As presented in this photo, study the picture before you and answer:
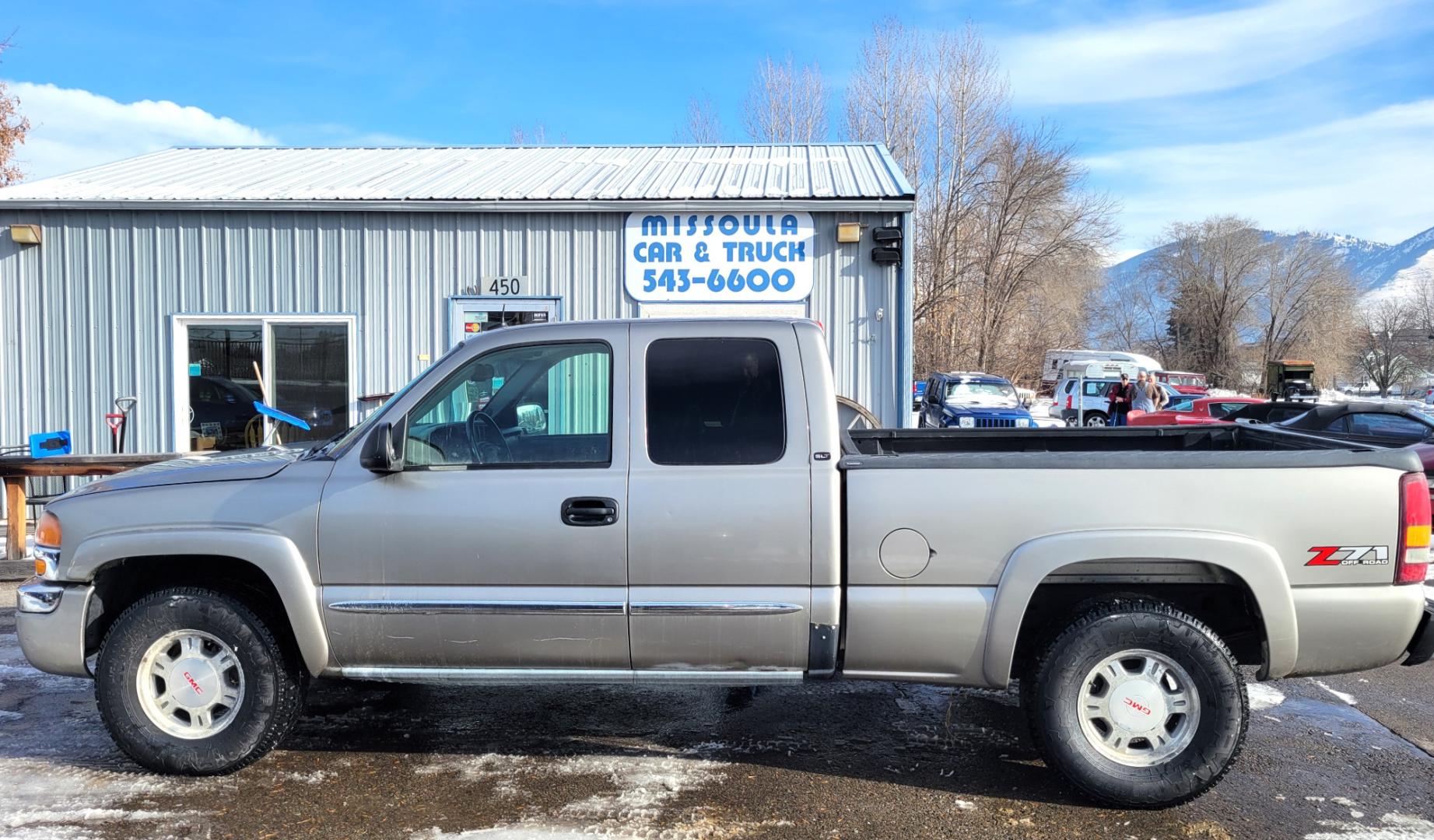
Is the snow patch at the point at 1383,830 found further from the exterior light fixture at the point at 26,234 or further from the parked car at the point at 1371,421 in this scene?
the exterior light fixture at the point at 26,234

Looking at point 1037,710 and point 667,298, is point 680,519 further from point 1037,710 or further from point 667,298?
point 667,298

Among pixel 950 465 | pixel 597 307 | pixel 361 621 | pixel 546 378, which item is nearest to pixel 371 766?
pixel 361 621

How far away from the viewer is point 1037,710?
374cm

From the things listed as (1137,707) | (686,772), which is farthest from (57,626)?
(1137,707)

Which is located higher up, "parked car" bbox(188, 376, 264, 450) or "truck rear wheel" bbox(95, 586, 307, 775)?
"parked car" bbox(188, 376, 264, 450)

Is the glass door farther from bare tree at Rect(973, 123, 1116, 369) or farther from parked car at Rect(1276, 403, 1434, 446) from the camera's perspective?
bare tree at Rect(973, 123, 1116, 369)

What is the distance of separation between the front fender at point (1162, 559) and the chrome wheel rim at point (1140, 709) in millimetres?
370

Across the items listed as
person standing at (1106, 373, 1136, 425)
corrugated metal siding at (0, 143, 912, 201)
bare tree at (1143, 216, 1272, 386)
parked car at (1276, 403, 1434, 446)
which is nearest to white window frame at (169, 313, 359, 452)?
corrugated metal siding at (0, 143, 912, 201)

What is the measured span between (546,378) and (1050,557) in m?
2.13

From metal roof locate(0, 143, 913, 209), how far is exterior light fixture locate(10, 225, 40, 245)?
0.28m

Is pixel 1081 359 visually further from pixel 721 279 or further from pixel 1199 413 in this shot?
pixel 721 279

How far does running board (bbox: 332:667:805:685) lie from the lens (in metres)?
3.84

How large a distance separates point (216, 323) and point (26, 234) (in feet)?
7.19

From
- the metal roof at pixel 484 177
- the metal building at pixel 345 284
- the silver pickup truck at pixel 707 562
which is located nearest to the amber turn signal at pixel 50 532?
the silver pickup truck at pixel 707 562
